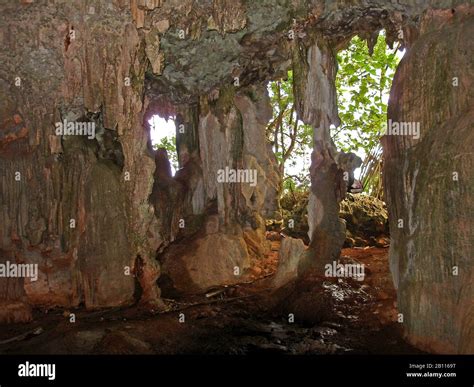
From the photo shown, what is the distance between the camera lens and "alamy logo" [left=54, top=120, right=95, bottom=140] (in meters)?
7.39

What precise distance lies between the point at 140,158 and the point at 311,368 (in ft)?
13.7

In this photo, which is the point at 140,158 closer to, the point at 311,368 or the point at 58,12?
the point at 58,12

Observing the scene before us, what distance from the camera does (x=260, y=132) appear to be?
34.6 ft

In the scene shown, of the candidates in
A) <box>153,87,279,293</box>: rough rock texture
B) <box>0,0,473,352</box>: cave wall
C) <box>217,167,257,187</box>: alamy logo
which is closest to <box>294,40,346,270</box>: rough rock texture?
<box>0,0,473,352</box>: cave wall

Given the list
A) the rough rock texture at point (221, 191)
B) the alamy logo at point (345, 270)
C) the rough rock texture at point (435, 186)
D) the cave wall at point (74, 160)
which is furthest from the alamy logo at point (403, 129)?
the rough rock texture at point (221, 191)

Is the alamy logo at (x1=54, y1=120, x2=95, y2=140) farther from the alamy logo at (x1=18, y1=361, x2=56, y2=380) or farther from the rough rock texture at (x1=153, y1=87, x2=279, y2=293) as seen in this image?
the alamy logo at (x1=18, y1=361, x2=56, y2=380)

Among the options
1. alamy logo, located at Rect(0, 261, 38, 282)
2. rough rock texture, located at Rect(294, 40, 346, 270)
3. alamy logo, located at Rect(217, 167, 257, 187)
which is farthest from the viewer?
alamy logo, located at Rect(217, 167, 257, 187)

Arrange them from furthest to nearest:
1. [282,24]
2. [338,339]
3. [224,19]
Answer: [282,24], [224,19], [338,339]

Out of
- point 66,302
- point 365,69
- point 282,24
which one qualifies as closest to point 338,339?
point 66,302

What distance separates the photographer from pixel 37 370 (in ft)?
13.5

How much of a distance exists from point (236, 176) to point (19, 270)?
4.77 metres

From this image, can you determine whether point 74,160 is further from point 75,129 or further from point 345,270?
point 345,270

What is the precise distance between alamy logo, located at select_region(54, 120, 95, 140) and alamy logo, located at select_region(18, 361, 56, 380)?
421 centimetres

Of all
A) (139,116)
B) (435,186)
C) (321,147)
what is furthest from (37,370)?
(321,147)
